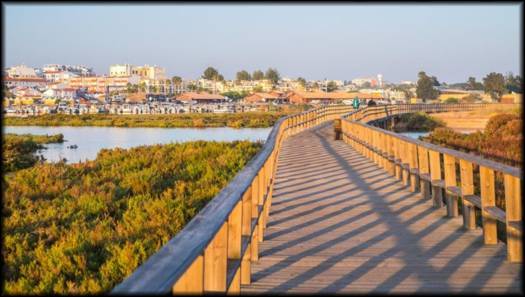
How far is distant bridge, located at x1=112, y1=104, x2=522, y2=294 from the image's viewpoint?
9.57 ft

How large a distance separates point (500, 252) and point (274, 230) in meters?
2.38

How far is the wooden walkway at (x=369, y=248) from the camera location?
479 cm

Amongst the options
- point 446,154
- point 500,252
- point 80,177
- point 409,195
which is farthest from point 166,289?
point 80,177

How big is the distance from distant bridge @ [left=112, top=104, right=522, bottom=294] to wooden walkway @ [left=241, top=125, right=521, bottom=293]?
1cm

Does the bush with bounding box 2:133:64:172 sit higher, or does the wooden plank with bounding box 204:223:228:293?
the wooden plank with bounding box 204:223:228:293

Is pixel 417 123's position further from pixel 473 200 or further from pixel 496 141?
pixel 473 200

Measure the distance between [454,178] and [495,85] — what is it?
4666 inches

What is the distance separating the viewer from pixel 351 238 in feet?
21.2

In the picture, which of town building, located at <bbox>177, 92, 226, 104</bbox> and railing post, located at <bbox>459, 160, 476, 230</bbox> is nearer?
railing post, located at <bbox>459, 160, 476, 230</bbox>

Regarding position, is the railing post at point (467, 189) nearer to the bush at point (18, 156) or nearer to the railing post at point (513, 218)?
the railing post at point (513, 218)

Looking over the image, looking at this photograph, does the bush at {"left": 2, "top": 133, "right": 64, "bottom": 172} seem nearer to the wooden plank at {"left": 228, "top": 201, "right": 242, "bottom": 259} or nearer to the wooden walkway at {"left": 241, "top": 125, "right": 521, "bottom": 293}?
the wooden walkway at {"left": 241, "top": 125, "right": 521, "bottom": 293}

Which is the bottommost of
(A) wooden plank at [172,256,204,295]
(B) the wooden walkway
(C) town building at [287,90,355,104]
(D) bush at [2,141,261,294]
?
(D) bush at [2,141,261,294]

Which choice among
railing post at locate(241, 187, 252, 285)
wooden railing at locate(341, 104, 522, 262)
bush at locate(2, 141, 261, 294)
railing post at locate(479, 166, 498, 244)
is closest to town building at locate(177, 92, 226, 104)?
bush at locate(2, 141, 261, 294)

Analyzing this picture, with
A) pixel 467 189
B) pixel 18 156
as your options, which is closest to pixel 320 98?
pixel 18 156
